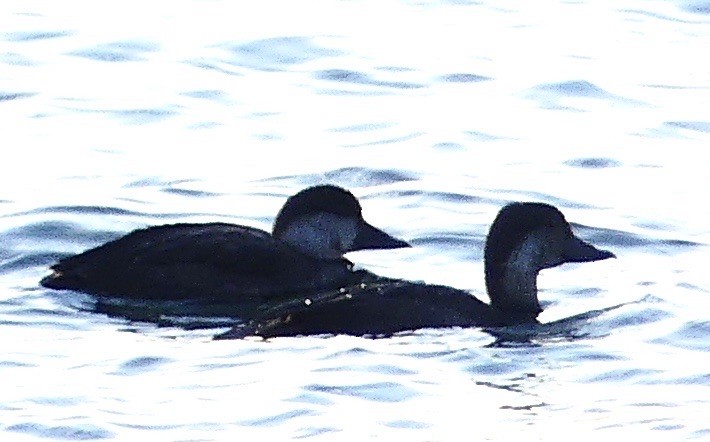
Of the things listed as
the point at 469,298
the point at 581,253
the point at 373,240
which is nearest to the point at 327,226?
the point at 373,240

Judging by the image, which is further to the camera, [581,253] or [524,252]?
[581,253]

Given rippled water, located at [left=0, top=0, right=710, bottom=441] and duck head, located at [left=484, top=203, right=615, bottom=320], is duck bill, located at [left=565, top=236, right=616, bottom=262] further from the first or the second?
rippled water, located at [left=0, top=0, right=710, bottom=441]

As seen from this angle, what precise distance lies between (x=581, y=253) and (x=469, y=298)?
113 centimetres

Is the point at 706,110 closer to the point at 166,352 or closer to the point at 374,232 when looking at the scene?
the point at 374,232

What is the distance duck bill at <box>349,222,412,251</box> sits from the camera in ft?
49.5

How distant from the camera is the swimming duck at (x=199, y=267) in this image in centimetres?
1398

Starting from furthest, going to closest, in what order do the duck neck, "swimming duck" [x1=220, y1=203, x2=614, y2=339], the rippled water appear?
the duck neck
"swimming duck" [x1=220, y1=203, x2=614, y2=339]
the rippled water

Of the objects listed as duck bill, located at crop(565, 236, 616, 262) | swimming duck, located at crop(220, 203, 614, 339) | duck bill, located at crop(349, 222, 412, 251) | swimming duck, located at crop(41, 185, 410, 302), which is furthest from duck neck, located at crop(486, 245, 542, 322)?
duck bill, located at crop(349, 222, 412, 251)

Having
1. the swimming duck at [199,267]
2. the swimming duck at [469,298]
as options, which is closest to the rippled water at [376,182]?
the swimming duck at [469,298]

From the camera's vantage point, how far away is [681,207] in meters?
16.7

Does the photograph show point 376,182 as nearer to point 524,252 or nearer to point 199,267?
point 524,252

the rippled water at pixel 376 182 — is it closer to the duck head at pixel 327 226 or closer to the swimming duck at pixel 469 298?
the swimming duck at pixel 469 298

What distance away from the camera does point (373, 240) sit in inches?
596

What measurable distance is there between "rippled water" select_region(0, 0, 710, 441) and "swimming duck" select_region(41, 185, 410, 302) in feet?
0.75
